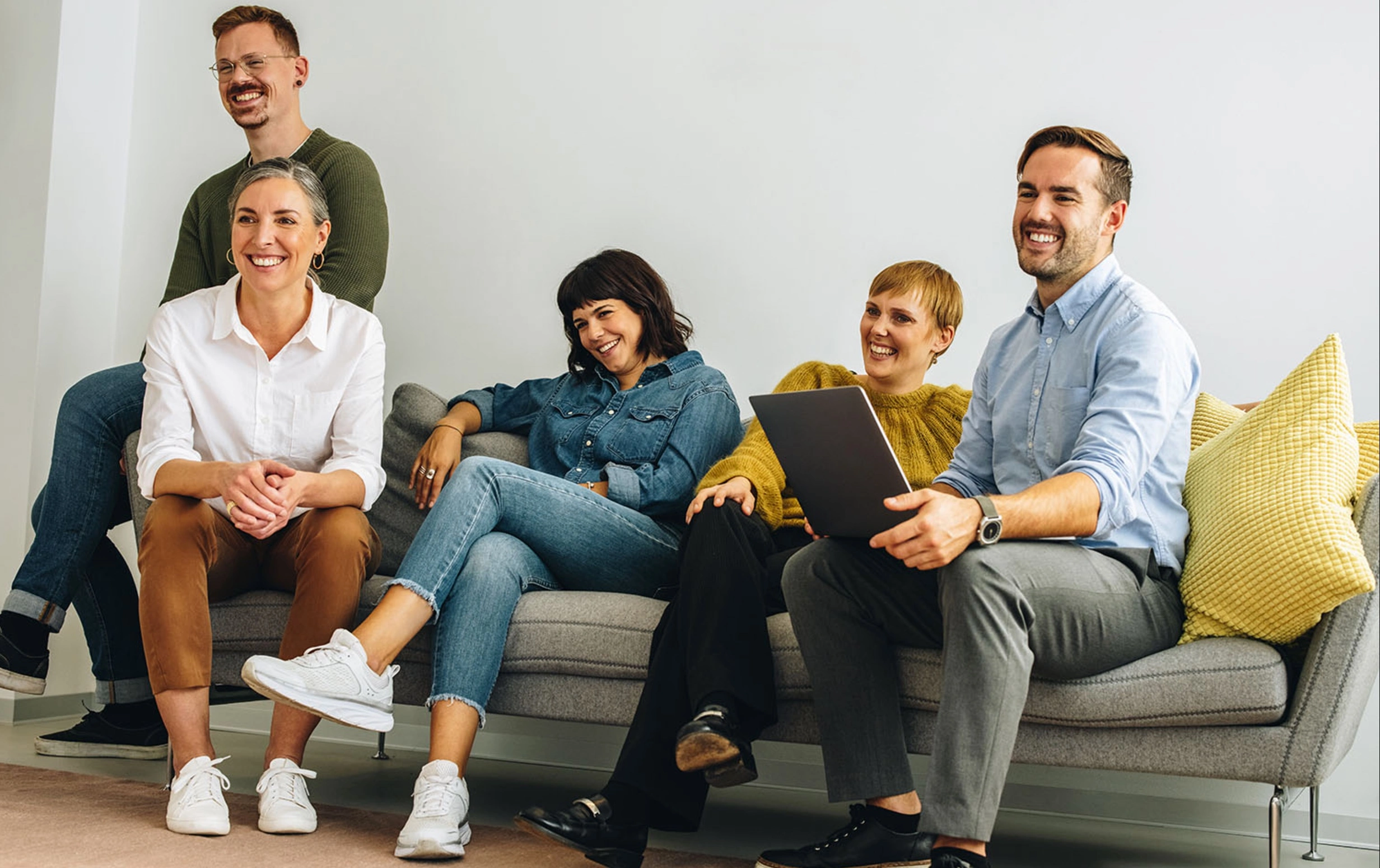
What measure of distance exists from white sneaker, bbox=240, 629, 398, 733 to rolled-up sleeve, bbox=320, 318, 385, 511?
1.14 ft

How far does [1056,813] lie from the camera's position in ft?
8.71

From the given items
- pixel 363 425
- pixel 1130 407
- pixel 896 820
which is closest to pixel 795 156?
pixel 363 425

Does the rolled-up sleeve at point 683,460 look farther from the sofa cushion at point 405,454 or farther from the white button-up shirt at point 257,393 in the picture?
the white button-up shirt at point 257,393

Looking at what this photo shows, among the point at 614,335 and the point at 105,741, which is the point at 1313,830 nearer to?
the point at 614,335

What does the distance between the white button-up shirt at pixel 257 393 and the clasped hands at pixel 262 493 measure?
12 centimetres

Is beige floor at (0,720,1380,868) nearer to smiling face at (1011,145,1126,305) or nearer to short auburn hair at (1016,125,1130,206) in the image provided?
smiling face at (1011,145,1126,305)

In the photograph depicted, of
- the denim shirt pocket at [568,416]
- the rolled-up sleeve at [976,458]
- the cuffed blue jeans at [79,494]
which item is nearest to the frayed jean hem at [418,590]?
the denim shirt pocket at [568,416]

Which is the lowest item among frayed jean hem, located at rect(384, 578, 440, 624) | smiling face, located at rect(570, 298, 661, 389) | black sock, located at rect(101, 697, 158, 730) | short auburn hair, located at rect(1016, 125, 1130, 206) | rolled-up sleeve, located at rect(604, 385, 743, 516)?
black sock, located at rect(101, 697, 158, 730)

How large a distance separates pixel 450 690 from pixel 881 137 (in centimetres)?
174

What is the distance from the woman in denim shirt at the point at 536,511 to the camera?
1852mm

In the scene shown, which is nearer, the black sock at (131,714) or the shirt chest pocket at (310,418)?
the shirt chest pocket at (310,418)

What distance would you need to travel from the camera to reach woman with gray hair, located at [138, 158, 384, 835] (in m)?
1.96

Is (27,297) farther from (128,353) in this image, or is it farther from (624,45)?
(624,45)

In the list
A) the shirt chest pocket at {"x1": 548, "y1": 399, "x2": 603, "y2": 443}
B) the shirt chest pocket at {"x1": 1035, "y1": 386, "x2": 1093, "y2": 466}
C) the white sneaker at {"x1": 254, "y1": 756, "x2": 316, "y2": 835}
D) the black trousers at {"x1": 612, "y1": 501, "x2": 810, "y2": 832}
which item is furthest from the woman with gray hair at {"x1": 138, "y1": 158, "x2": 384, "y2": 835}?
the shirt chest pocket at {"x1": 1035, "y1": 386, "x2": 1093, "y2": 466}
